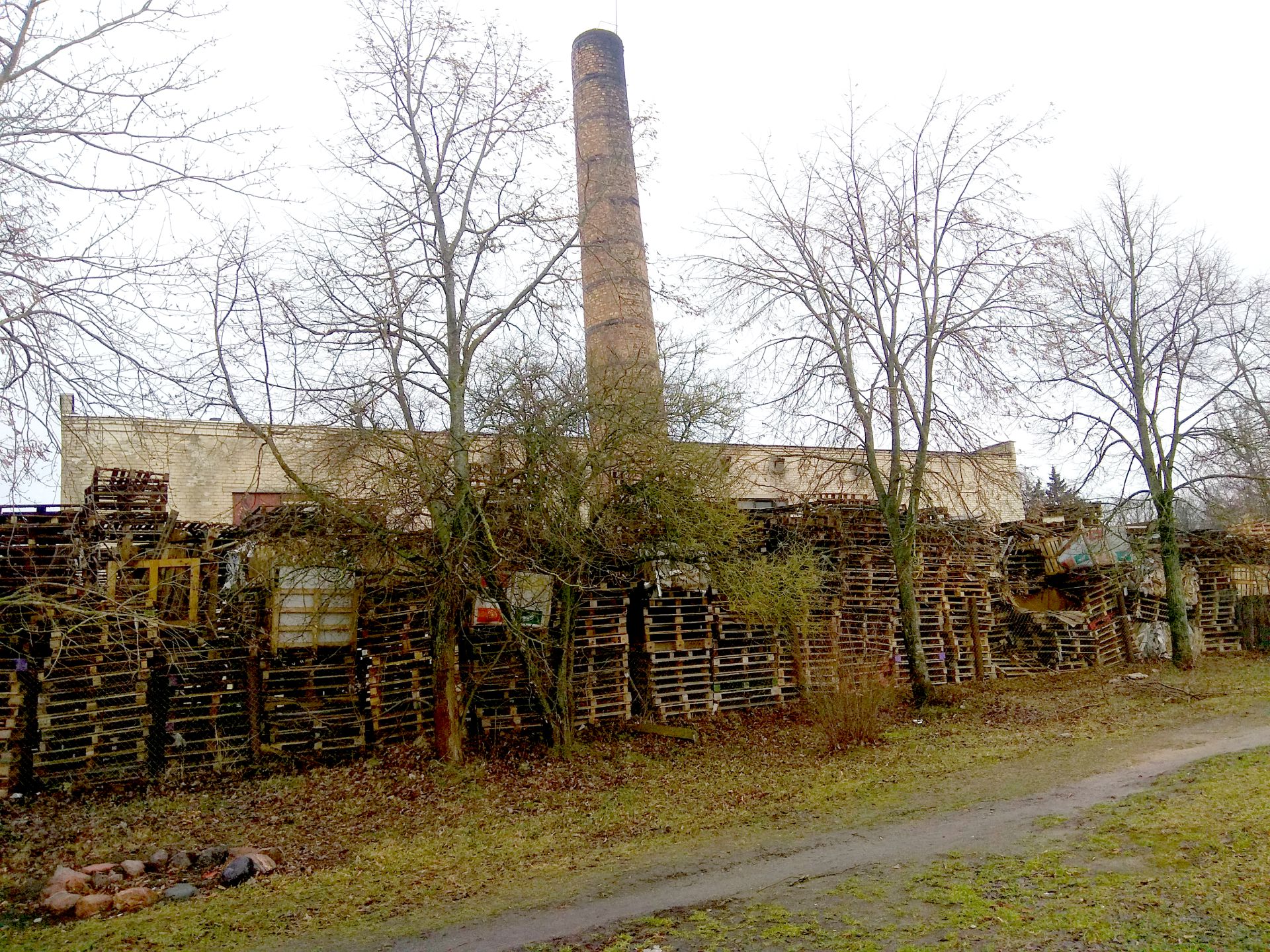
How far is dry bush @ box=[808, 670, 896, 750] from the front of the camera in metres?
11.4

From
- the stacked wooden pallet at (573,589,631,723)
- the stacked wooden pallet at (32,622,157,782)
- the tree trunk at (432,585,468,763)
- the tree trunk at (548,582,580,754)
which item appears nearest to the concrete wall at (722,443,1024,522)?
the stacked wooden pallet at (573,589,631,723)

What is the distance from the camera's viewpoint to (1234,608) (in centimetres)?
2069

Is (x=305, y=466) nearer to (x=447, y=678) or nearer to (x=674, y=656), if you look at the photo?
(x=447, y=678)

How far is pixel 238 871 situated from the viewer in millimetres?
7016

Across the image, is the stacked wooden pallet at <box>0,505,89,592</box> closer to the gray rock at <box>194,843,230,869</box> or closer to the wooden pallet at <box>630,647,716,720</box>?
the gray rock at <box>194,843,230,869</box>

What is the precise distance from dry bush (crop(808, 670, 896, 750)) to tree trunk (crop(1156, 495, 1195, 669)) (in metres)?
8.46

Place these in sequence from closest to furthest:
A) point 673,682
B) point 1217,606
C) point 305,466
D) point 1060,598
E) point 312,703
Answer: point 312,703, point 305,466, point 673,682, point 1060,598, point 1217,606

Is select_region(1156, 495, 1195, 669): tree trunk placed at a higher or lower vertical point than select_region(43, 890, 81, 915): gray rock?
higher

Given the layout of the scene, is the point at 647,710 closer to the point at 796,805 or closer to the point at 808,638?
the point at 808,638

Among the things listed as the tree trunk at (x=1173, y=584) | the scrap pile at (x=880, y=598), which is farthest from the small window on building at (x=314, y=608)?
the tree trunk at (x=1173, y=584)

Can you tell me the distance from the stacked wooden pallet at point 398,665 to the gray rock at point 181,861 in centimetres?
360

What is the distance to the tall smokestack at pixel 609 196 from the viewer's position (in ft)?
55.2

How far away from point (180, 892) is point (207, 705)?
4273 mm

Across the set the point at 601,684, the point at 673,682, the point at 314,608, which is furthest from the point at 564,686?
the point at 314,608
